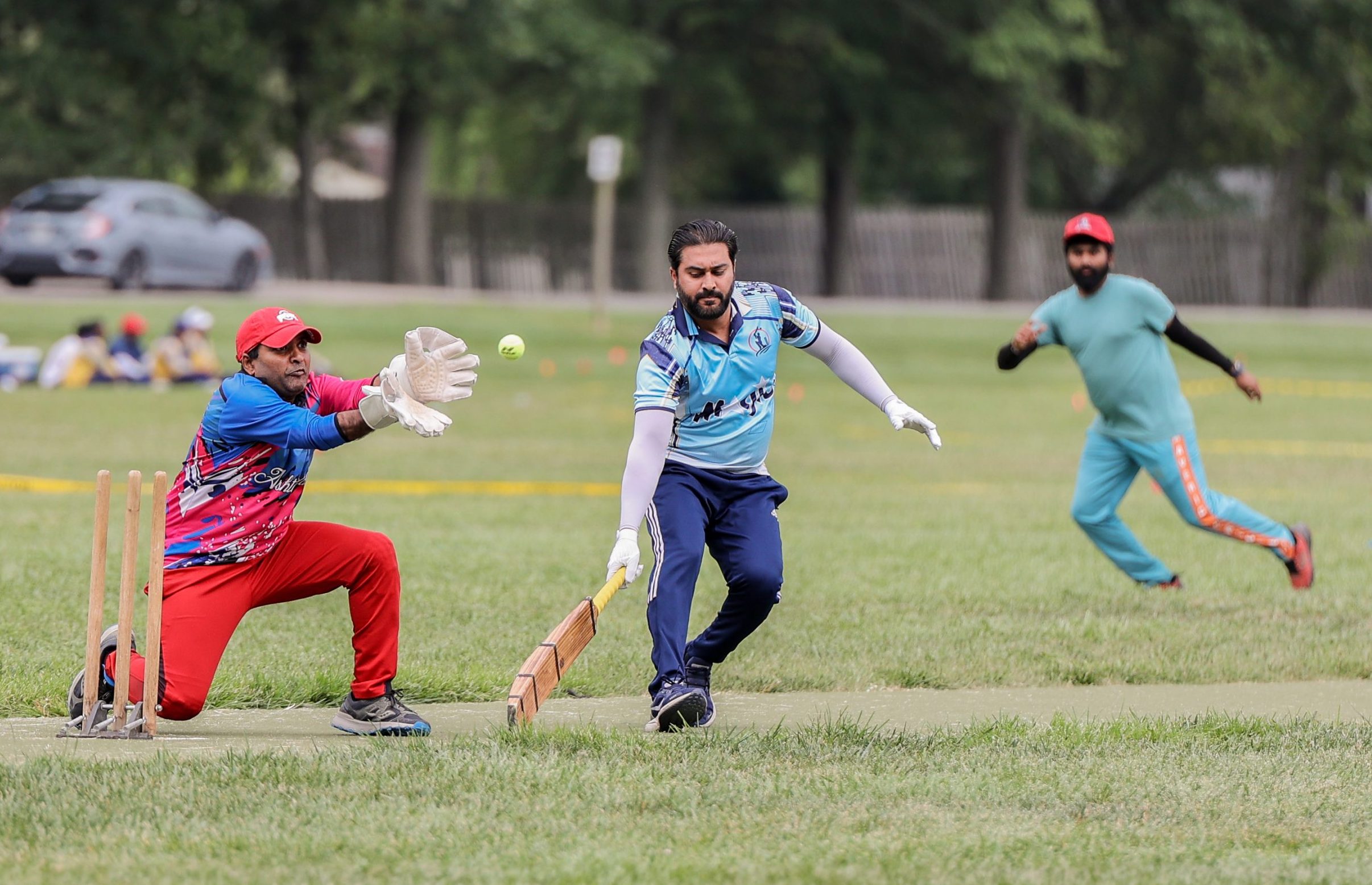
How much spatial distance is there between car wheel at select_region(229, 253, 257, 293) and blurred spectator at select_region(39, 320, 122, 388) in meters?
11.2

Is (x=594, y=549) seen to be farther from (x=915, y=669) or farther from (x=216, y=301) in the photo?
(x=216, y=301)

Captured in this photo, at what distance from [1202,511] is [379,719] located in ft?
15.9

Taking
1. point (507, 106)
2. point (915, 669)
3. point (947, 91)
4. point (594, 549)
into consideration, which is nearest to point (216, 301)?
point (507, 106)

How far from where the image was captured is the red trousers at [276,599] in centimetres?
620

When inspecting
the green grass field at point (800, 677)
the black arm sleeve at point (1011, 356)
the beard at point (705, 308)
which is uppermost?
the beard at point (705, 308)

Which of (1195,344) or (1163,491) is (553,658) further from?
(1195,344)

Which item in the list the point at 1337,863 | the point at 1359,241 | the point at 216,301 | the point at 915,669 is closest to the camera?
the point at 1337,863

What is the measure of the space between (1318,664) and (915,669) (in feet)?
5.54

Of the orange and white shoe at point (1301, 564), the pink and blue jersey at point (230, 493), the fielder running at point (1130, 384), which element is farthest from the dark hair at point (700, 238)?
the orange and white shoe at point (1301, 564)

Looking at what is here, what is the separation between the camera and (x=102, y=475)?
603 cm

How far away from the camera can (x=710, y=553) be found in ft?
22.1

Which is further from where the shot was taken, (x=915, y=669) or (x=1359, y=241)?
(x=1359, y=241)

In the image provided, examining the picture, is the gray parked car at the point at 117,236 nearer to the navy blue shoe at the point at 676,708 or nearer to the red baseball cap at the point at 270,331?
the red baseball cap at the point at 270,331

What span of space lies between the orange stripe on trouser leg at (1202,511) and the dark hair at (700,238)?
12.4 feet
